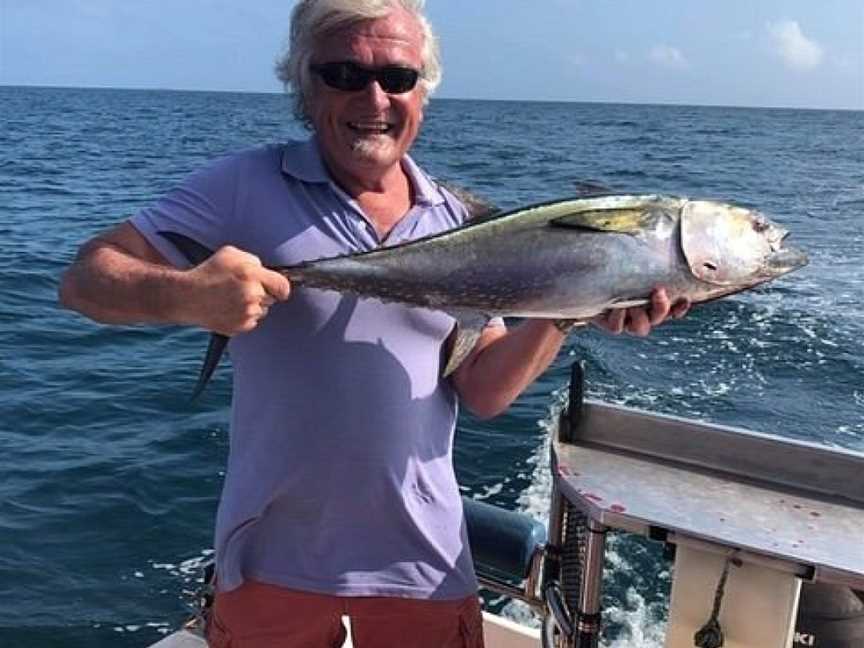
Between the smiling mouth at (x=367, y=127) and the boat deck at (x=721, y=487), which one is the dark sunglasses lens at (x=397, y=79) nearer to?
the smiling mouth at (x=367, y=127)

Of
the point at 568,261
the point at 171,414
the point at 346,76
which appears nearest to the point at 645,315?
the point at 568,261

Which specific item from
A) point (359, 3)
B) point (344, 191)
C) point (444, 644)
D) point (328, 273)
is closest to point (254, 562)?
point (444, 644)

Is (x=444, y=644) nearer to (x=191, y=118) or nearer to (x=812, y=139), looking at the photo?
(x=812, y=139)

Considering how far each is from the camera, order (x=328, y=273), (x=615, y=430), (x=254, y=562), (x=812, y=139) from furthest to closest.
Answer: (x=812, y=139) → (x=615, y=430) → (x=254, y=562) → (x=328, y=273)

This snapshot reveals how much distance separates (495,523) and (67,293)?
57.8 inches

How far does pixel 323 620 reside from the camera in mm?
2156

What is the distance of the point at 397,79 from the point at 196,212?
51cm

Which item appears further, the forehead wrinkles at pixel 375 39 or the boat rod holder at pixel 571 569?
the boat rod holder at pixel 571 569

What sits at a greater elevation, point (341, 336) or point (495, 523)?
point (341, 336)

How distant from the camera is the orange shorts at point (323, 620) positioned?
7.05 feet

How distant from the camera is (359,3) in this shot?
6.97ft

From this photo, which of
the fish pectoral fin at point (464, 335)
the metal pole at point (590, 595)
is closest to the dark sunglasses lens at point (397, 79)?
the fish pectoral fin at point (464, 335)

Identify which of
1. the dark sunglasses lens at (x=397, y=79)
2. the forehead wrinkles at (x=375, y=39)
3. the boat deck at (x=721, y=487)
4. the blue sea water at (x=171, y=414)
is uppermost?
the forehead wrinkles at (x=375, y=39)

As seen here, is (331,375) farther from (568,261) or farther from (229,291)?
(568,261)
